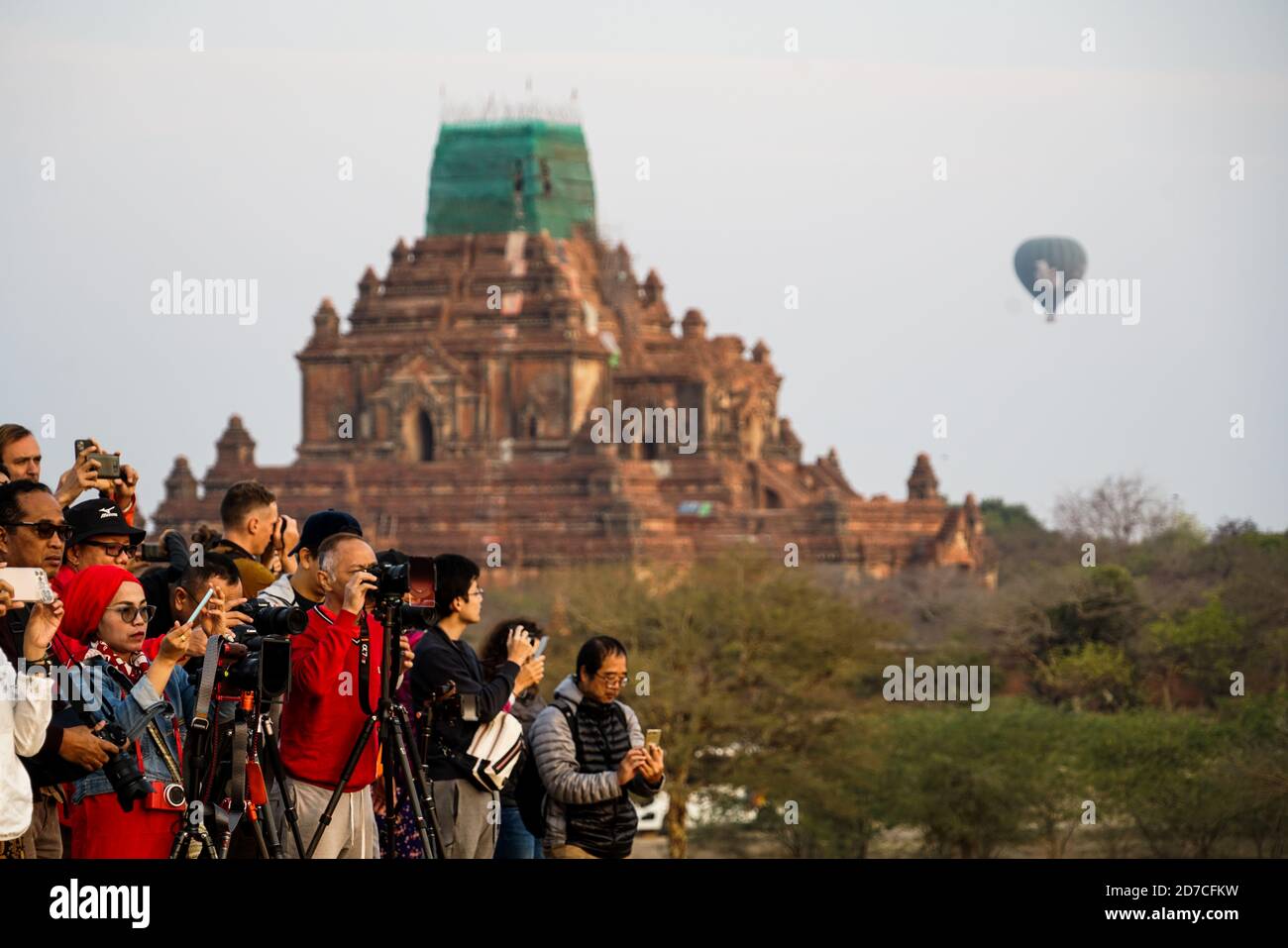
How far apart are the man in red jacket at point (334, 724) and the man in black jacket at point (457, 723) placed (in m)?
0.69

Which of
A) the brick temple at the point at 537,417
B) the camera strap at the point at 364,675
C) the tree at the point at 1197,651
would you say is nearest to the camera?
the camera strap at the point at 364,675

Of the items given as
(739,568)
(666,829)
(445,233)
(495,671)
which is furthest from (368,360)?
(495,671)

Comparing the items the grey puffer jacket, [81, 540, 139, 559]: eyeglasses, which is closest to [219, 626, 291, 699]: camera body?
[81, 540, 139, 559]: eyeglasses

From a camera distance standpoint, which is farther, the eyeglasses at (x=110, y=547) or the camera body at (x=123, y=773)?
the eyeglasses at (x=110, y=547)

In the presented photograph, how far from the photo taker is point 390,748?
1145 cm

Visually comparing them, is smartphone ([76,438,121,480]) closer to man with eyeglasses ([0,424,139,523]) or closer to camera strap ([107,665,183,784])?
man with eyeglasses ([0,424,139,523])

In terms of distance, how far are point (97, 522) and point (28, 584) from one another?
4.42ft

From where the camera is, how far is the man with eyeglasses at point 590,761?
12.5 m

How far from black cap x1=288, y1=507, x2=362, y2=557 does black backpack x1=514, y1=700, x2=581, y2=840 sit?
3.57 ft

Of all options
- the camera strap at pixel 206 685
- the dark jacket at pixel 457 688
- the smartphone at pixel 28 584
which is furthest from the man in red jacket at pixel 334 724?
the smartphone at pixel 28 584

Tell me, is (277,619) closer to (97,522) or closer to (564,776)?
(97,522)

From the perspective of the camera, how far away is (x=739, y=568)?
55.5 m

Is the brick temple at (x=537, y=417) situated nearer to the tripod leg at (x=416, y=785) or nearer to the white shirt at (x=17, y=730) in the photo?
the tripod leg at (x=416, y=785)

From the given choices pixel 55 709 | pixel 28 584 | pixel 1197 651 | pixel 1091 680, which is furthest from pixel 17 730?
pixel 1197 651
